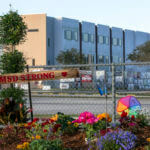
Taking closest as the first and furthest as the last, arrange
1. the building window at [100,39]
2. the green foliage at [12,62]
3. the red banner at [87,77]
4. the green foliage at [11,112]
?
1. the green foliage at [11,112]
2. the green foliage at [12,62]
3. the red banner at [87,77]
4. the building window at [100,39]

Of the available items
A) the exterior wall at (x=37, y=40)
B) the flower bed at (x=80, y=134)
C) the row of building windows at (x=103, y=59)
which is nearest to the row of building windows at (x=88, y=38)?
the row of building windows at (x=103, y=59)

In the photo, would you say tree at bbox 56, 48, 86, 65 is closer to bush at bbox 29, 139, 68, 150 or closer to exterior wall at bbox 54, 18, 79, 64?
exterior wall at bbox 54, 18, 79, 64

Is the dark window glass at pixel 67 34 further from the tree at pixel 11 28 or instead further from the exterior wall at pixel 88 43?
the tree at pixel 11 28

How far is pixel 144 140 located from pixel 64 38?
152ft

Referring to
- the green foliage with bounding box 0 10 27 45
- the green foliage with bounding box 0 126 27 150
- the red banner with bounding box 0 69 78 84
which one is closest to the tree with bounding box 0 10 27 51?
the green foliage with bounding box 0 10 27 45

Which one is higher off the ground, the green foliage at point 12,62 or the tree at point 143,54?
the tree at point 143,54

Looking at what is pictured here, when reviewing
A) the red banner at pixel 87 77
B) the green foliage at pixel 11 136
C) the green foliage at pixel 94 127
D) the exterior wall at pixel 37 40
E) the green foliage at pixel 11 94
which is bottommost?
the green foliage at pixel 11 136

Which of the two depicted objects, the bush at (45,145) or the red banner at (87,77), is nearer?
the bush at (45,145)

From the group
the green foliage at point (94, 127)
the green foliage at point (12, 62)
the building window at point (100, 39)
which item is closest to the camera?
the green foliage at point (94, 127)

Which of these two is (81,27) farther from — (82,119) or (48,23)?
(82,119)

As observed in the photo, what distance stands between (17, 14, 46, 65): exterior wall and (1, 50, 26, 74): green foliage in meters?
40.0

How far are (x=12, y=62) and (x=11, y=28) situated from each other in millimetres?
982

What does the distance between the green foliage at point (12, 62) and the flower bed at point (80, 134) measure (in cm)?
223

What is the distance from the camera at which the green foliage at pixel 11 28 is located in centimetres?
994
